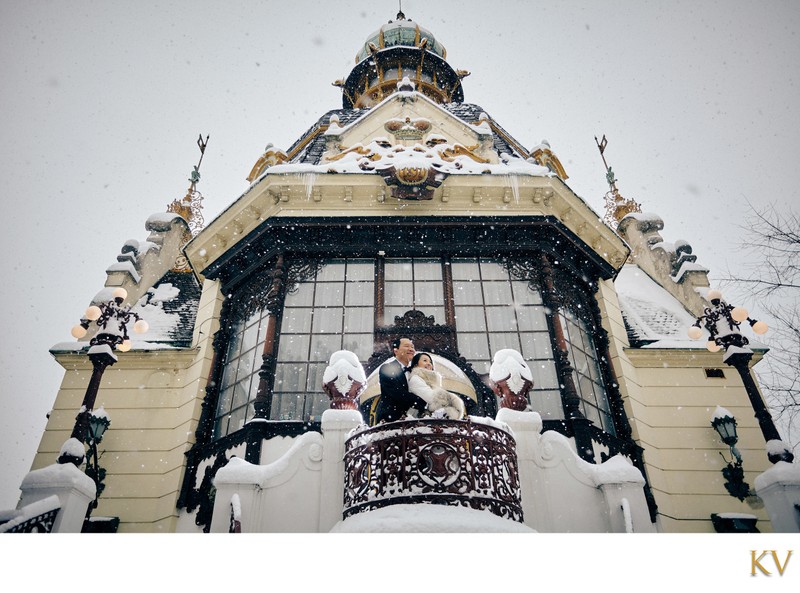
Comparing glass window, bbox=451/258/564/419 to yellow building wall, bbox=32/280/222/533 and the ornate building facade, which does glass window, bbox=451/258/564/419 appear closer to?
the ornate building facade

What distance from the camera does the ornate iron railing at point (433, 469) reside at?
471 centimetres

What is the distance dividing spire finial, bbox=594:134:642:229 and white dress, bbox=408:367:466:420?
1054cm

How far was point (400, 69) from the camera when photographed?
16906 mm

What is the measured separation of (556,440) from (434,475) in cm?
176

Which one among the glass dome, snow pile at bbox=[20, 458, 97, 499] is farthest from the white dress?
the glass dome

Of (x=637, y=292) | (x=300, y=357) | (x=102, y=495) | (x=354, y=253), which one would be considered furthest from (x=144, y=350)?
(x=637, y=292)

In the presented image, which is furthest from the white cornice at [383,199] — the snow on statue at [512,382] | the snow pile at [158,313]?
the snow on statue at [512,382]

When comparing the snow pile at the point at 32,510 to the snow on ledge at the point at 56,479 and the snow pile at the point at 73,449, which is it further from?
the snow pile at the point at 73,449

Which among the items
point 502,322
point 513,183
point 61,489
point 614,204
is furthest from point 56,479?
point 614,204

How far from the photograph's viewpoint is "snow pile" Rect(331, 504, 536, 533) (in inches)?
167
